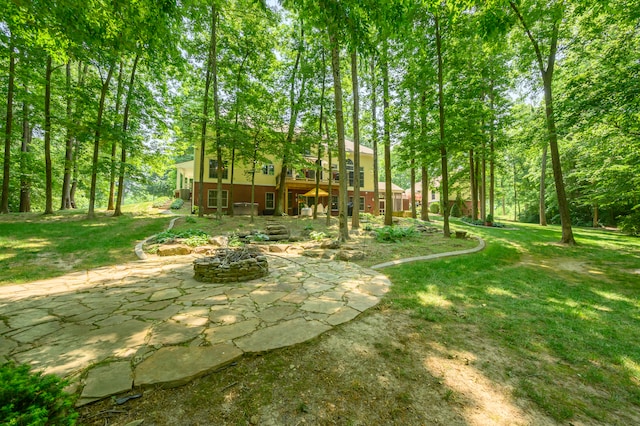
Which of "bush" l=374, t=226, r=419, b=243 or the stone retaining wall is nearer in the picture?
the stone retaining wall

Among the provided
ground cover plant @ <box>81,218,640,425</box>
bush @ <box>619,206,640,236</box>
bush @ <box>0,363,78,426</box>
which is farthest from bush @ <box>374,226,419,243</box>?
bush @ <box>619,206,640,236</box>

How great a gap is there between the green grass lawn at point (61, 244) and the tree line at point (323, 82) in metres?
2.24

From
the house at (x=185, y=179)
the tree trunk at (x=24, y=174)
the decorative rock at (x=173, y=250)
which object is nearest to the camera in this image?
the decorative rock at (x=173, y=250)

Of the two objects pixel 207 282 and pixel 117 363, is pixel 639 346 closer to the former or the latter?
pixel 117 363

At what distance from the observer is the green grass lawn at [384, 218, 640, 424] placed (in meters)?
1.97

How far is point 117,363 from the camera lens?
205 cm

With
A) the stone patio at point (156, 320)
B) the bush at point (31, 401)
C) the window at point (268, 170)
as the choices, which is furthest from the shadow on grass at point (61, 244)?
the window at point (268, 170)

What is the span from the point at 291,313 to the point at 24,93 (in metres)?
15.9

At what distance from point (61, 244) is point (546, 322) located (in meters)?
11.0

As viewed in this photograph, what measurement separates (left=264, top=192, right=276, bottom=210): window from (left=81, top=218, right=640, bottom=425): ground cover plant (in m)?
15.9

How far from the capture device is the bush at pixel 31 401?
1.14 m

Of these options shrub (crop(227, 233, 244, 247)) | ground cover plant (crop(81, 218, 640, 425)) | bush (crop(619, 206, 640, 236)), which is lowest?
ground cover plant (crop(81, 218, 640, 425))

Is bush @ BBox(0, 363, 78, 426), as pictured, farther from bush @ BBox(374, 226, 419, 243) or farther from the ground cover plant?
bush @ BBox(374, 226, 419, 243)

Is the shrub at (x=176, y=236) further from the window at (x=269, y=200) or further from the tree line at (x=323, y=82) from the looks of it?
the window at (x=269, y=200)
